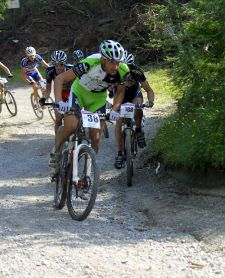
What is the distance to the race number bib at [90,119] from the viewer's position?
6.34 m

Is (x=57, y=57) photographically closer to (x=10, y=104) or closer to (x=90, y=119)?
(x=90, y=119)

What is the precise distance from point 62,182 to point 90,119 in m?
0.86

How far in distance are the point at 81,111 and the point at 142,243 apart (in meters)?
1.70

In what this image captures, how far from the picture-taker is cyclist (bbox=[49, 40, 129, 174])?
21.4 ft

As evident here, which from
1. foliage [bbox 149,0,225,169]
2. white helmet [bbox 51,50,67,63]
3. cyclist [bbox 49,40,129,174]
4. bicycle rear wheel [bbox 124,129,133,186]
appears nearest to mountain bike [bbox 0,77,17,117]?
white helmet [bbox 51,50,67,63]

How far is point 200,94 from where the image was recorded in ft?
25.5

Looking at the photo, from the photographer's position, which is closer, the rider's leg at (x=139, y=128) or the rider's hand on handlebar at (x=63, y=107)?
the rider's hand on handlebar at (x=63, y=107)

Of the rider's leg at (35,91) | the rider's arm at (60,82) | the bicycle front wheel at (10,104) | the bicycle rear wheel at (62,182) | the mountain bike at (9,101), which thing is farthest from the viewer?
the bicycle front wheel at (10,104)

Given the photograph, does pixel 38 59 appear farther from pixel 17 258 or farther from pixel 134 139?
pixel 17 258

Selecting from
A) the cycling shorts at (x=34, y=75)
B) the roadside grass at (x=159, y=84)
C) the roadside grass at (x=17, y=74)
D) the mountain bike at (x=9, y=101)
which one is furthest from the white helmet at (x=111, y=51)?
the roadside grass at (x=17, y=74)

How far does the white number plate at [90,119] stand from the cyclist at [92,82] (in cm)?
18

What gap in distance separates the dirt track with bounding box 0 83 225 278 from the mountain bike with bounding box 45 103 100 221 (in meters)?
0.19

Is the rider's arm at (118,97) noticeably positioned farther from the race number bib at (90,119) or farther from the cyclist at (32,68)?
the cyclist at (32,68)

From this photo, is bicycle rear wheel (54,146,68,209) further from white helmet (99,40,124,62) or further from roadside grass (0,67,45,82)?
roadside grass (0,67,45,82)
